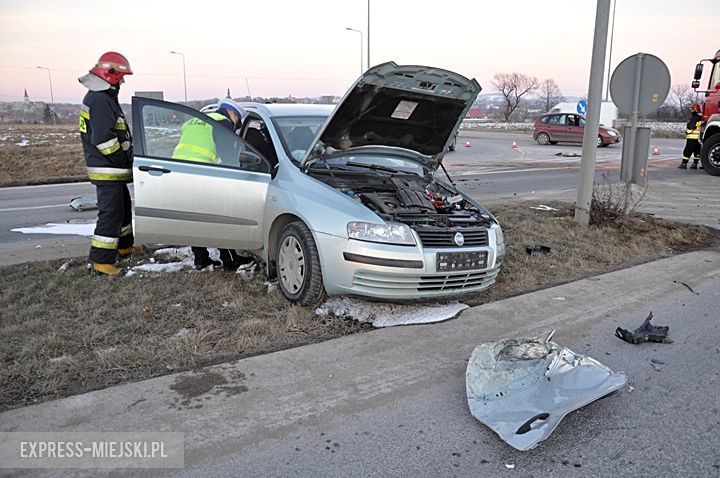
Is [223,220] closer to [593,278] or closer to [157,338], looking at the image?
[157,338]

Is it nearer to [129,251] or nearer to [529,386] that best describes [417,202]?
[529,386]

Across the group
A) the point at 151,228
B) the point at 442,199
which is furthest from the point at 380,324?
the point at 151,228

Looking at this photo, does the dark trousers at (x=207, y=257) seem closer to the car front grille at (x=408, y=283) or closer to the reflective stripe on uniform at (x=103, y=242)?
the reflective stripe on uniform at (x=103, y=242)

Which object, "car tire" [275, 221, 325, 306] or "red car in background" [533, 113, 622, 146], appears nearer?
"car tire" [275, 221, 325, 306]

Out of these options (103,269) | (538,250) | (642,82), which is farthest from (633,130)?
(103,269)

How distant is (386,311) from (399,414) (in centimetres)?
157

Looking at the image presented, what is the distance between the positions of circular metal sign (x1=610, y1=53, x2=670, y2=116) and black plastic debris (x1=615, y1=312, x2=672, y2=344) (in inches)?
173

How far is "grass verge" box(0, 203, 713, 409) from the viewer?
3.57 meters

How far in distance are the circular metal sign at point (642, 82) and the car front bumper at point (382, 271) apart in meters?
4.83

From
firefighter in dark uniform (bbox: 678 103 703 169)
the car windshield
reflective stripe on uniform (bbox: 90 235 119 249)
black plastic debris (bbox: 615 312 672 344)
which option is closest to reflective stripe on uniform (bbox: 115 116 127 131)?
reflective stripe on uniform (bbox: 90 235 119 249)

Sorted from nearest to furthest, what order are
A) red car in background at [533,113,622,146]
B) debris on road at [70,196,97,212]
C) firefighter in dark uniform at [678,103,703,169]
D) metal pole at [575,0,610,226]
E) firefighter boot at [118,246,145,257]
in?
firefighter boot at [118,246,145,257], metal pole at [575,0,610,226], debris on road at [70,196,97,212], firefighter in dark uniform at [678,103,703,169], red car in background at [533,113,622,146]

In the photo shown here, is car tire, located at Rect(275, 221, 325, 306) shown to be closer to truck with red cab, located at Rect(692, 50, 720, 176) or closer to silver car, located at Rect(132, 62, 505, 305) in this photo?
silver car, located at Rect(132, 62, 505, 305)

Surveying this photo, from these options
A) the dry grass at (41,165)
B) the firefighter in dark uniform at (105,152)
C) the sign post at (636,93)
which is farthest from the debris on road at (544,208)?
the dry grass at (41,165)

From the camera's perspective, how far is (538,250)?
6.80m
